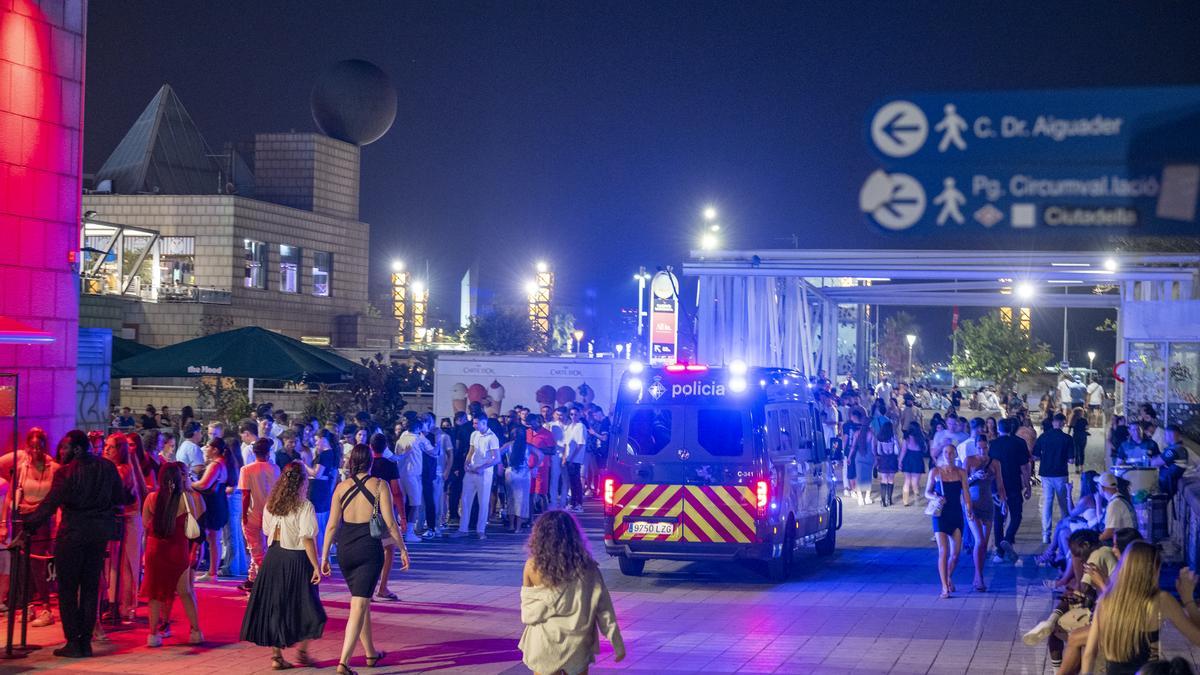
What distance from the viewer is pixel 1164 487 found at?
17.0 metres

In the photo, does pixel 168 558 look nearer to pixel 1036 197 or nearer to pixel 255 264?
pixel 1036 197

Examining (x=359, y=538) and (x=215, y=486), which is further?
(x=215, y=486)

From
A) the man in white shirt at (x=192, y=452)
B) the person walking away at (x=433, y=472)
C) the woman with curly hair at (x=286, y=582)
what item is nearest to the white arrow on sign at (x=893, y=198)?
the woman with curly hair at (x=286, y=582)

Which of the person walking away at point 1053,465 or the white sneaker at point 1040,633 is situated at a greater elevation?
the person walking away at point 1053,465

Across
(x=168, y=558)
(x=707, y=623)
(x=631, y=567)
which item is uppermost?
(x=168, y=558)

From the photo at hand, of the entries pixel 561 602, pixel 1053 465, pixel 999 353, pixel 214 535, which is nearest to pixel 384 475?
pixel 214 535

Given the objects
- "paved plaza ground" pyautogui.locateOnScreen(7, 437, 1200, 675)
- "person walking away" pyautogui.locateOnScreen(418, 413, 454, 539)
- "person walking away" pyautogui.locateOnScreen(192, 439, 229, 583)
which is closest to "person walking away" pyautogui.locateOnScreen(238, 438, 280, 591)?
"person walking away" pyautogui.locateOnScreen(192, 439, 229, 583)

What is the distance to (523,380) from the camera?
28984 mm

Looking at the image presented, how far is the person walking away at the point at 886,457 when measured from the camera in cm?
2441

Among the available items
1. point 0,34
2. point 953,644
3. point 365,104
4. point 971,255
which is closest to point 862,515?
point 971,255

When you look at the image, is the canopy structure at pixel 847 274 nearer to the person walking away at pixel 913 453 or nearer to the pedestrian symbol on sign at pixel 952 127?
the person walking away at pixel 913 453

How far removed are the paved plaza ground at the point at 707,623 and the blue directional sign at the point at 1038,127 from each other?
4.33 m

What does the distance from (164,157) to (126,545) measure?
4957cm

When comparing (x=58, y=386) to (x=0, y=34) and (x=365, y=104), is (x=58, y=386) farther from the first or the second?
(x=365, y=104)
